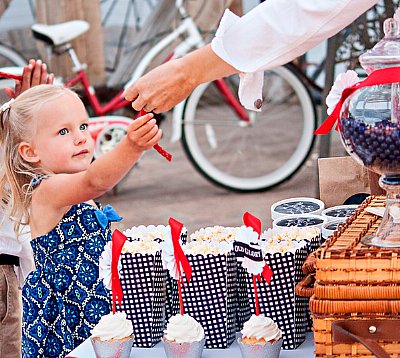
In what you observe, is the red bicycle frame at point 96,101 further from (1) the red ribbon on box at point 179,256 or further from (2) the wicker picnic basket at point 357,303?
(2) the wicker picnic basket at point 357,303

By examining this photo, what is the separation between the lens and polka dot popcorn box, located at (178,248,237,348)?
1.76m

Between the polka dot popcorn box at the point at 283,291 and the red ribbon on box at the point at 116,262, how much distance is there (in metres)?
0.25

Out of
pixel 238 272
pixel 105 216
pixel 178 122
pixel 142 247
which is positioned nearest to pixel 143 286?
pixel 142 247

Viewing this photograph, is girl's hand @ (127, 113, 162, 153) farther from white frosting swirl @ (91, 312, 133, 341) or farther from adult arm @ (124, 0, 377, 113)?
white frosting swirl @ (91, 312, 133, 341)

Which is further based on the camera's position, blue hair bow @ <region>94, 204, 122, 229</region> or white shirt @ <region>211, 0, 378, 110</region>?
blue hair bow @ <region>94, 204, 122, 229</region>

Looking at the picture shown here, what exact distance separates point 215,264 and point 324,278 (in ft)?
0.99

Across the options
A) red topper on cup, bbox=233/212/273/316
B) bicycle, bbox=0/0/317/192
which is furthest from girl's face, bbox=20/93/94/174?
bicycle, bbox=0/0/317/192

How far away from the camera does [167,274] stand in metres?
1.82

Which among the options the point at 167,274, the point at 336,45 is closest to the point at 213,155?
the point at 336,45

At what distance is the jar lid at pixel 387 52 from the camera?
161cm

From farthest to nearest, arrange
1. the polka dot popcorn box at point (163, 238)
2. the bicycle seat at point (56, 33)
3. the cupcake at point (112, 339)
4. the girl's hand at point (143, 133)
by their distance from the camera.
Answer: the bicycle seat at point (56, 33)
the girl's hand at point (143, 133)
the polka dot popcorn box at point (163, 238)
the cupcake at point (112, 339)

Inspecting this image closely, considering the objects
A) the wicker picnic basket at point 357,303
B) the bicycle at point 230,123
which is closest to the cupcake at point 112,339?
the wicker picnic basket at point 357,303

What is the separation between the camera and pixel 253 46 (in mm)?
1853

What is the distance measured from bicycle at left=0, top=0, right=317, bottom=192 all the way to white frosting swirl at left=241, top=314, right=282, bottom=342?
3.64 metres
